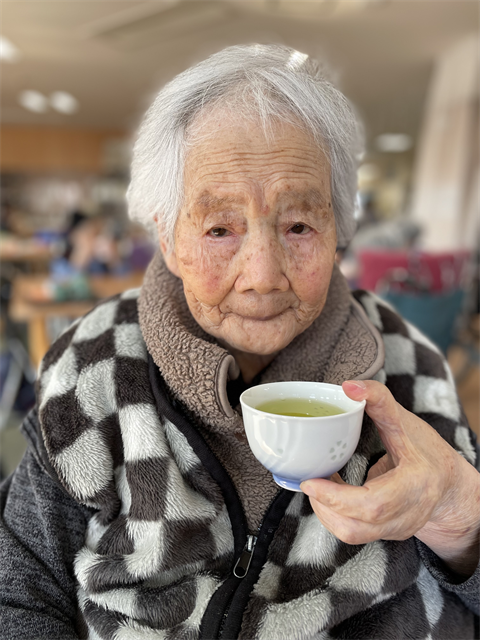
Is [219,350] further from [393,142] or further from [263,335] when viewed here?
[393,142]

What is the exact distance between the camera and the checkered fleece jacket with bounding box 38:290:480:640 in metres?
0.63

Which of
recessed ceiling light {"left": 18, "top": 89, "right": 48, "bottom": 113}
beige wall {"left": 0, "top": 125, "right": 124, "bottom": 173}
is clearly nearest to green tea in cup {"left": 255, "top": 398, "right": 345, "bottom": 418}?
recessed ceiling light {"left": 18, "top": 89, "right": 48, "bottom": 113}

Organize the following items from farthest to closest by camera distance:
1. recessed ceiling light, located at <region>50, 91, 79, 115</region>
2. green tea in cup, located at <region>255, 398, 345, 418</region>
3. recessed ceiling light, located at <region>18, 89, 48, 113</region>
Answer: recessed ceiling light, located at <region>50, 91, 79, 115</region>
recessed ceiling light, located at <region>18, 89, 48, 113</region>
green tea in cup, located at <region>255, 398, 345, 418</region>

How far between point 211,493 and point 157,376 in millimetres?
194

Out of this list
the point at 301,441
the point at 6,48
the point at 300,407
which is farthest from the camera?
the point at 6,48

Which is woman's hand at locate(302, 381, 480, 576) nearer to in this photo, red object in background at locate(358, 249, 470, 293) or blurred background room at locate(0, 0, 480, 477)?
blurred background room at locate(0, 0, 480, 477)

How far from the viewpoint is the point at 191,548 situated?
2.17ft

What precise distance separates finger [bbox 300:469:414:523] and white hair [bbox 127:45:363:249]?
43 cm

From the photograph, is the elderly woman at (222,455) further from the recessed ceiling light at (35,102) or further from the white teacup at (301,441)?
the recessed ceiling light at (35,102)

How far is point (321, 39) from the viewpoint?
4262mm

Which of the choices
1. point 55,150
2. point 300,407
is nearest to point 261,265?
point 300,407

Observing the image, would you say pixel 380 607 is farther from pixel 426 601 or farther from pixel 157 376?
pixel 157 376

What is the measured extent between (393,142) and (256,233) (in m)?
10.1

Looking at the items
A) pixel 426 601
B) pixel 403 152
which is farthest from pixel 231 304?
pixel 403 152
